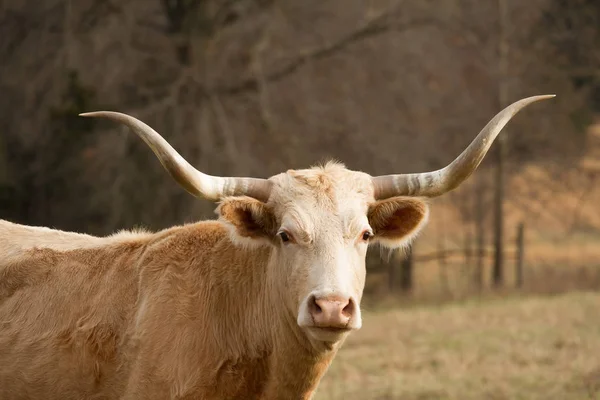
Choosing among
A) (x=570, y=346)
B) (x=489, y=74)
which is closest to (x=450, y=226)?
(x=489, y=74)

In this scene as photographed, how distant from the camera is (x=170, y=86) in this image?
55.4ft

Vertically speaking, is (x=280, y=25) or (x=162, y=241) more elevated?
(x=280, y=25)

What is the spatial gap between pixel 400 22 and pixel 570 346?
956 centimetres

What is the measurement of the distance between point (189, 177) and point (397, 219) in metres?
1.19

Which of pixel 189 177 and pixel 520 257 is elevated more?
pixel 189 177

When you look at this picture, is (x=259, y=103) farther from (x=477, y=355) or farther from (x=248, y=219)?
(x=248, y=219)

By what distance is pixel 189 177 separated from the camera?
16.8 ft

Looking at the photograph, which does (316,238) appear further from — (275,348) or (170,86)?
(170,86)

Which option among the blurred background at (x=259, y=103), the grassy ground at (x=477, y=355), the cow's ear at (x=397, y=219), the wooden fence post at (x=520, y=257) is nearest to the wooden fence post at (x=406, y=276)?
the blurred background at (x=259, y=103)

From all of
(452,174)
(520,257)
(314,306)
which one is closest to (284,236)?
(314,306)

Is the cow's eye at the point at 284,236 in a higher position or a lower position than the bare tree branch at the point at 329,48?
A: lower

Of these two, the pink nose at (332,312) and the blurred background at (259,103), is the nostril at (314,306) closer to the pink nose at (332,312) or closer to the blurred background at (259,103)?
the pink nose at (332,312)

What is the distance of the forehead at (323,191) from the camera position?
4.98 metres

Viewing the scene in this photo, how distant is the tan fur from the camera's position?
16.3 feet
